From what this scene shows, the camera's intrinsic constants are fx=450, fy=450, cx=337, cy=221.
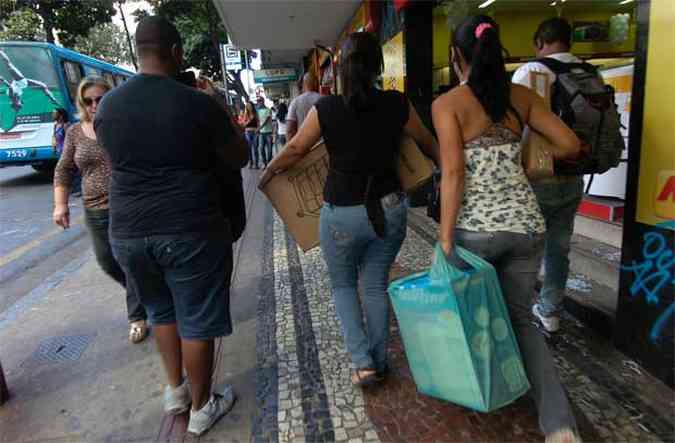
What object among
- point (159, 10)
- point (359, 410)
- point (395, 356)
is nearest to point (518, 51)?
point (395, 356)

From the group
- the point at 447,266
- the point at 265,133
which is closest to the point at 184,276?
the point at 447,266

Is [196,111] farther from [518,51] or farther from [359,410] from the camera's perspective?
[518,51]

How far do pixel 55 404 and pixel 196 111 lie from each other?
6.10 ft

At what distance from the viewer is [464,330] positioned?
1.72 metres

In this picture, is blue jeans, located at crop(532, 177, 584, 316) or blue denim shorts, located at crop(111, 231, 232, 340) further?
blue jeans, located at crop(532, 177, 584, 316)

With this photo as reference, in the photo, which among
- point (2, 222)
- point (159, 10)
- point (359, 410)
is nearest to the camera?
point (359, 410)

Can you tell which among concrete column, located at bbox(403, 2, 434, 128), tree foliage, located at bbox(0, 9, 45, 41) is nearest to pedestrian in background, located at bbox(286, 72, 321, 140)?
concrete column, located at bbox(403, 2, 434, 128)

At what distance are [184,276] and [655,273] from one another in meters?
2.24

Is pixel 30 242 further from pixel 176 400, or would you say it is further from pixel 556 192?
pixel 556 192

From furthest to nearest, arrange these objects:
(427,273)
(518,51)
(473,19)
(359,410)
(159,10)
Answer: (159,10), (518,51), (359,410), (427,273), (473,19)

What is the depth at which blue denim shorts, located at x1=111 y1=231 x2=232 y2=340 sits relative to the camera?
6.26ft

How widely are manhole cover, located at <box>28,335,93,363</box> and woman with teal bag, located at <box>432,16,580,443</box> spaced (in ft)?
8.62

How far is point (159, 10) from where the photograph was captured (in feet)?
61.9

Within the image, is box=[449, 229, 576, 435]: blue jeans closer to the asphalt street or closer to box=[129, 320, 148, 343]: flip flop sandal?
box=[129, 320, 148, 343]: flip flop sandal
